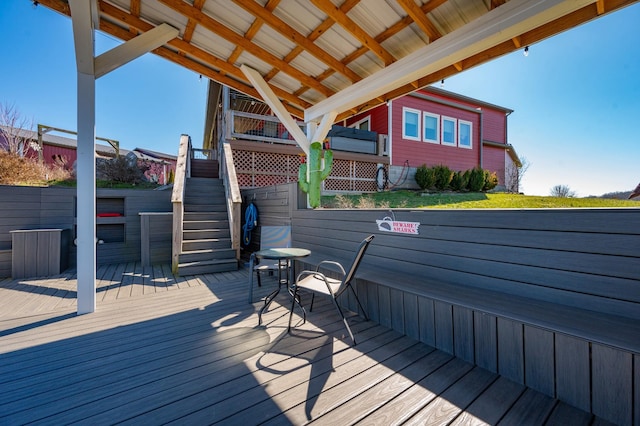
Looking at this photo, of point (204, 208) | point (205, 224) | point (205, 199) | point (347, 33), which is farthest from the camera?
point (205, 199)

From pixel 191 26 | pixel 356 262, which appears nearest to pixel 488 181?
pixel 356 262

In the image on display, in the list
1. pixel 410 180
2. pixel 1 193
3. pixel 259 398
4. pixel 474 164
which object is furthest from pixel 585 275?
pixel 474 164

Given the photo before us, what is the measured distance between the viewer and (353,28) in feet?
9.52

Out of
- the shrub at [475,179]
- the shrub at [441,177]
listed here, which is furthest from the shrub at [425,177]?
the shrub at [475,179]

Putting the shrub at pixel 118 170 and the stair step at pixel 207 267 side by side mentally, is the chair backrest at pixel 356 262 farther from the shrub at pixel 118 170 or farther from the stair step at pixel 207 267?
the shrub at pixel 118 170

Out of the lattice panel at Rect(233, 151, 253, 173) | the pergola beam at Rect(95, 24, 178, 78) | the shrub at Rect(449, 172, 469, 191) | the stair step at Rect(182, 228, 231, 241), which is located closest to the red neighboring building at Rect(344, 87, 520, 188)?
the shrub at Rect(449, 172, 469, 191)

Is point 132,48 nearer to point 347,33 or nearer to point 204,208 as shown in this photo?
point 347,33

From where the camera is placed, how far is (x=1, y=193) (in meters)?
4.77

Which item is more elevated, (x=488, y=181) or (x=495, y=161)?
(x=495, y=161)

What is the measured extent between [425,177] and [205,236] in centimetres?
835

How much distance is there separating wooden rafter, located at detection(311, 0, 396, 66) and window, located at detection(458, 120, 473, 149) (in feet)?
35.7

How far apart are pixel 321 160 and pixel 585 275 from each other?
3312mm

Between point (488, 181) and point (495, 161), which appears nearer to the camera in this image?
point (488, 181)

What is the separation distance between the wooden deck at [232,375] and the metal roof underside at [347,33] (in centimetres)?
277
